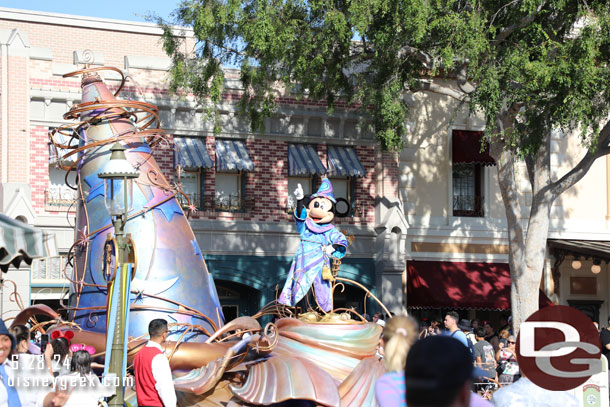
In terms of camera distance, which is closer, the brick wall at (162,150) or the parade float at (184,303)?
the parade float at (184,303)

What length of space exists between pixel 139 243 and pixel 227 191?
9013 millimetres

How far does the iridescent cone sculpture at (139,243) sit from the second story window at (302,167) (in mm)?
8225

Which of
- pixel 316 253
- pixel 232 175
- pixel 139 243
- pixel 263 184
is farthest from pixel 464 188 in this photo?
pixel 139 243

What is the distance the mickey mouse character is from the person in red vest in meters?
4.88

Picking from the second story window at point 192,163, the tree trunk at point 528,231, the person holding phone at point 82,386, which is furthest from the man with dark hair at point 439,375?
the second story window at point 192,163

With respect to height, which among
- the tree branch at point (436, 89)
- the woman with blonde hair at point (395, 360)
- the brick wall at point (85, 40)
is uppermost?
the brick wall at point (85, 40)

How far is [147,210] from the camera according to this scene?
38.9 ft

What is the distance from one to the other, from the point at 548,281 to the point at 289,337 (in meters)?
13.6

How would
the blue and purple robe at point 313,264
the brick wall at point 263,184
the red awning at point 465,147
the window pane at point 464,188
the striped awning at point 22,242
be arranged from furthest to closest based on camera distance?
the window pane at point 464,188 < the red awning at point 465,147 < the brick wall at point 263,184 < the blue and purple robe at point 313,264 < the striped awning at point 22,242

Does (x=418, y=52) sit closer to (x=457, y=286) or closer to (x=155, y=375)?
(x=457, y=286)

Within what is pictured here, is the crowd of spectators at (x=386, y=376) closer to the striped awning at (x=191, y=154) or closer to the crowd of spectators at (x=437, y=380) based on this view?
the crowd of spectators at (x=437, y=380)

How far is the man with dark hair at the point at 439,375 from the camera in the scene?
114 inches

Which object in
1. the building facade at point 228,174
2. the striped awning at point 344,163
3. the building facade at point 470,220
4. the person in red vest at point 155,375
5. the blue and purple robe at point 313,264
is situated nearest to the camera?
the person in red vest at point 155,375

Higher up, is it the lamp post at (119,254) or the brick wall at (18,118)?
the brick wall at (18,118)
